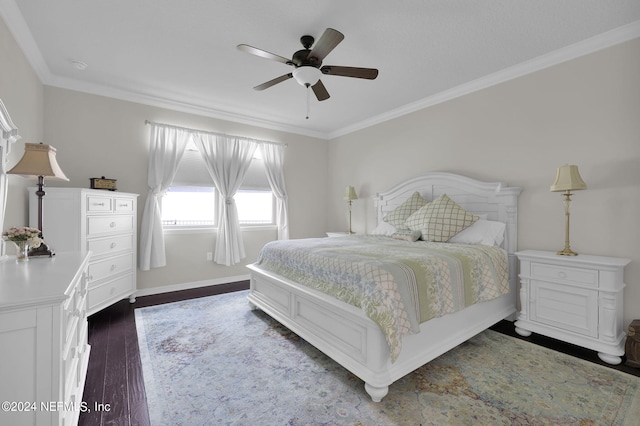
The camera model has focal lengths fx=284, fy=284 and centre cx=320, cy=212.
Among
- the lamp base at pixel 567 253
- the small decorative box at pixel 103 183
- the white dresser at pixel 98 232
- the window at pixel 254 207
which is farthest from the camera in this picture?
the window at pixel 254 207

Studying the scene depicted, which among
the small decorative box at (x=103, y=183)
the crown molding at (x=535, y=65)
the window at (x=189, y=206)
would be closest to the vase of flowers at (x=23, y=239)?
the small decorative box at (x=103, y=183)

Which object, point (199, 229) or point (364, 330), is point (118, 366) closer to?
point (364, 330)

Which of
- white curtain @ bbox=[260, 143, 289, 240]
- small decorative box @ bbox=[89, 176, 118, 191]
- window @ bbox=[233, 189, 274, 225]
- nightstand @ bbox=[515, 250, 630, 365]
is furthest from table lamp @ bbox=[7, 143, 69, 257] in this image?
nightstand @ bbox=[515, 250, 630, 365]

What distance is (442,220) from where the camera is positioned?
3.35 metres

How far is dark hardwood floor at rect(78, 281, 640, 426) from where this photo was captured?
173 centimetres

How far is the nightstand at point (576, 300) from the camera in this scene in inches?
90.0

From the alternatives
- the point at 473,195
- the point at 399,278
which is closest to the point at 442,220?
the point at 473,195

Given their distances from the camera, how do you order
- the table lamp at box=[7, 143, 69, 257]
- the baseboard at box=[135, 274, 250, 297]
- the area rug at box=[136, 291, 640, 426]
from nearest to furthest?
the area rug at box=[136, 291, 640, 426], the table lamp at box=[7, 143, 69, 257], the baseboard at box=[135, 274, 250, 297]

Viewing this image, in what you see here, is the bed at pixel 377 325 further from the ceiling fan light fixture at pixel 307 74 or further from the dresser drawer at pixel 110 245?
the ceiling fan light fixture at pixel 307 74

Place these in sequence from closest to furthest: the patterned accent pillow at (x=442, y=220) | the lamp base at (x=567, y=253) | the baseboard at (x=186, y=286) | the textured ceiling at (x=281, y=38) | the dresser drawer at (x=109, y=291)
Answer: the textured ceiling at (x=281, y=38) → the lamp base at (x=567, y=253) → the dresser drawer at (x=109, y=291) → the patterned accent pillow at (x=442, y=220) → the baseboard at (x=186, y=286)

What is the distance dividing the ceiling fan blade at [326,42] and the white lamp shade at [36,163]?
84.4 inches

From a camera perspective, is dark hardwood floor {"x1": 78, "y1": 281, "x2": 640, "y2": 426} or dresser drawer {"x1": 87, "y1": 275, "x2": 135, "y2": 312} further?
dresser drawer {"x1": 87, "y1": 275, "x2": 135, "y2": 312}

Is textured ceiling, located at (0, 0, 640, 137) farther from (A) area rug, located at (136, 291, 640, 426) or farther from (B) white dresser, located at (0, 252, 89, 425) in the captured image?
(A) area rug, located at (136, 291, 640, 426)

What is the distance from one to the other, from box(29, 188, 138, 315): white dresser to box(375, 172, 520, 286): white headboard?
3.65m
